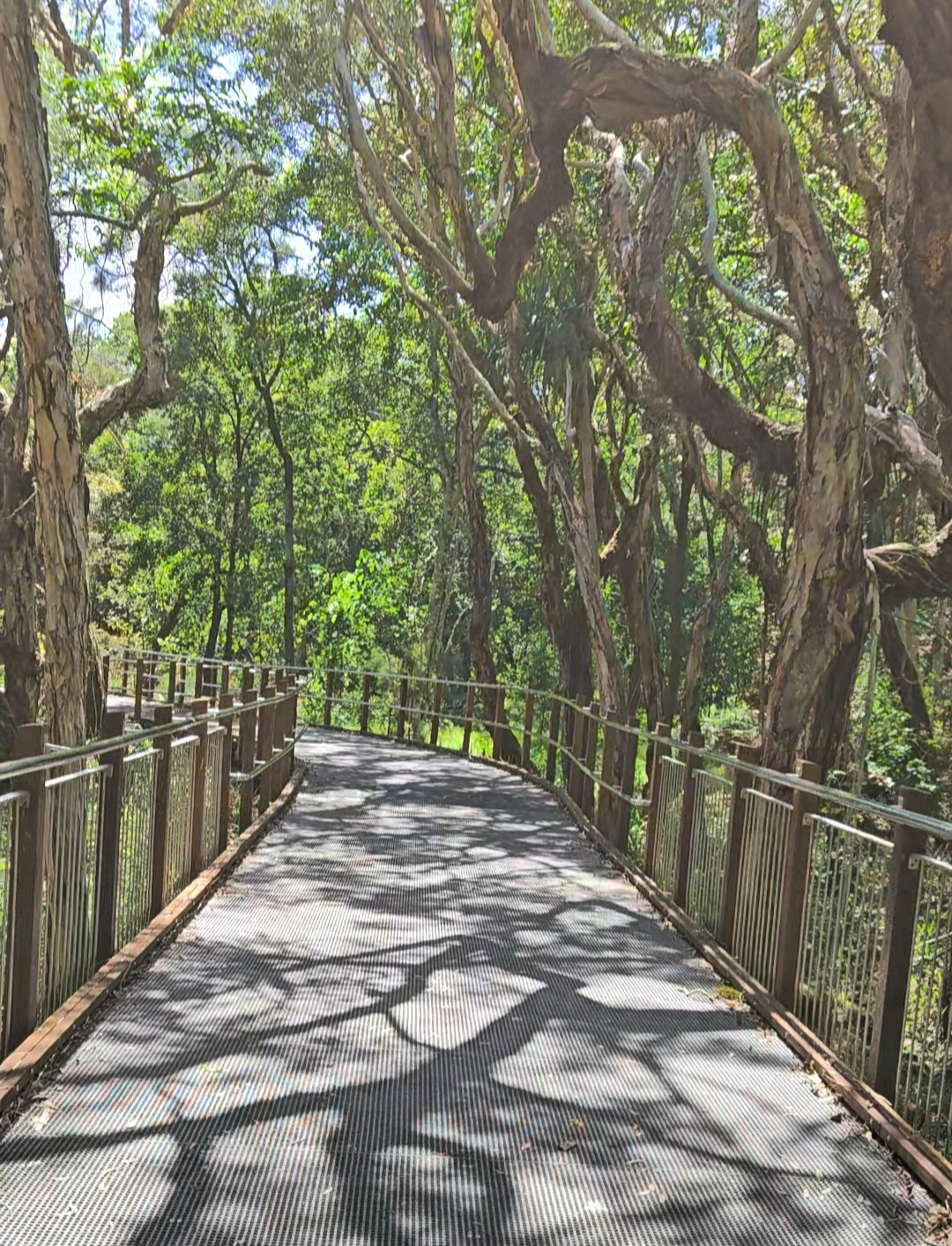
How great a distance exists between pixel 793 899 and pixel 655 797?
2.87 meters

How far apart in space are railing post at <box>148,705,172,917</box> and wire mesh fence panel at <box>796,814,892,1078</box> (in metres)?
2.92

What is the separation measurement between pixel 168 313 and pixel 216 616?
814 cm

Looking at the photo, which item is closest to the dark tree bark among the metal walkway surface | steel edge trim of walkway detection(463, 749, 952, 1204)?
steel edge trim of walkway detection(463, 749, 952, 1204)

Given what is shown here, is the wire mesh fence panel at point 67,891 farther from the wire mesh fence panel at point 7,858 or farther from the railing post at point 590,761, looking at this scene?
the railing post at point 590,761

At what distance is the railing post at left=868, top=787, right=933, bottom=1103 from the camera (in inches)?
144

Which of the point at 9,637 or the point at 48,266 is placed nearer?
the point at 48,266

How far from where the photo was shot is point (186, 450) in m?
28.0

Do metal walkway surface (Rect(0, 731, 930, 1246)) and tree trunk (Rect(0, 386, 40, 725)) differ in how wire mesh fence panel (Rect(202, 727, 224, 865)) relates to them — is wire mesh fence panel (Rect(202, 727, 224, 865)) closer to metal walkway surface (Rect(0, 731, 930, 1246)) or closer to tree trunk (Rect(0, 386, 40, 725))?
metal walkway surface (Rect(0, 731, 930, 1246))

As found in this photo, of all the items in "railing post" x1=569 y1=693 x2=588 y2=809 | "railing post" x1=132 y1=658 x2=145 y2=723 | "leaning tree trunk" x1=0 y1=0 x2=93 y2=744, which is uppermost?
"leaning tree trunk" x1=0 y1=0 x2=93 y2=744

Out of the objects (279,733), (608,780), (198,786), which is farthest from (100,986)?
(279,733)

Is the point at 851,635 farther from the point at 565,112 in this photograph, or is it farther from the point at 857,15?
the point at 857,15

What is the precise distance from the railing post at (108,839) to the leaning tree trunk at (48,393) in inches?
74.7

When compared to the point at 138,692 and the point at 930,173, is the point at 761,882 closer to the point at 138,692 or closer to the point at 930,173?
the point at 930,173

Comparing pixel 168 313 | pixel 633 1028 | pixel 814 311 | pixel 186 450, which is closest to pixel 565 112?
pixel 814 311
